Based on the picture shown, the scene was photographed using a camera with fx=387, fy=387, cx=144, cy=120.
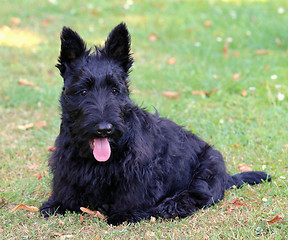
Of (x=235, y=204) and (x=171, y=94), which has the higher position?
(x=171, y=94)

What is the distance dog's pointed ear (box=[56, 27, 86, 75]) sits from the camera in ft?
11.3

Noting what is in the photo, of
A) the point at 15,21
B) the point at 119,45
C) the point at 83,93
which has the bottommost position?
the point at 83,93

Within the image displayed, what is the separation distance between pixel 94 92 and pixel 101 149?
1.65 ft

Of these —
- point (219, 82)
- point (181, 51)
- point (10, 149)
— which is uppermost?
point (181, 51)

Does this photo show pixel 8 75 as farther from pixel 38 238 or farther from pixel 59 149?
pixel 38 238

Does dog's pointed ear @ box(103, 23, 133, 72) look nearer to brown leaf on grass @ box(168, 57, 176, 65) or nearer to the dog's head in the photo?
the dog's head

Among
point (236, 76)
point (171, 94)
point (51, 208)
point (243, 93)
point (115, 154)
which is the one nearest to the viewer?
point (115, 154)

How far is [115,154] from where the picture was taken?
3.58m

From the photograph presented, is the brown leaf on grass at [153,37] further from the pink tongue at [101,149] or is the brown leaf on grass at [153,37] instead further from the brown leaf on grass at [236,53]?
the pink tongue at [101,149]

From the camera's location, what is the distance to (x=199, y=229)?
3371mm

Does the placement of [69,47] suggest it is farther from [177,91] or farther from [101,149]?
[177,91]

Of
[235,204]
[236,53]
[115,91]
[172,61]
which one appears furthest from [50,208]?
[236,53]

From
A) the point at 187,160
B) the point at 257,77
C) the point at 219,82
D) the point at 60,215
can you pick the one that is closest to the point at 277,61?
the point at 257,77

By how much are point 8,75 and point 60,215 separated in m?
4.29
